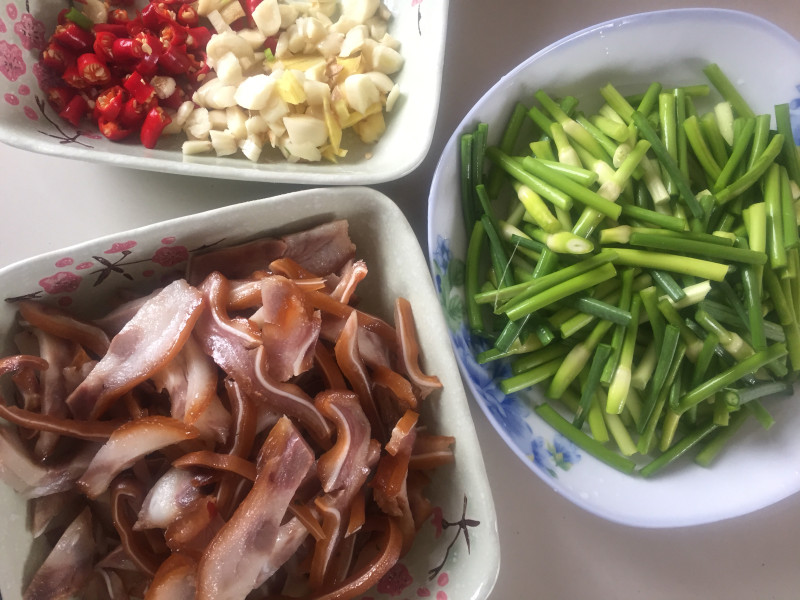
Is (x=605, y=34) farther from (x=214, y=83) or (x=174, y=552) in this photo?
(x=174, y=552)

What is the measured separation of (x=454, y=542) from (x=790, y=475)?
627mm

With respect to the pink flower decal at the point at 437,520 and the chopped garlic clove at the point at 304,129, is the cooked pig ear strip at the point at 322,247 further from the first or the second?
the pink flower decal at the point at 437,520

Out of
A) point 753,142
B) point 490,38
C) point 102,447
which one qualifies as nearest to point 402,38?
point 490,38

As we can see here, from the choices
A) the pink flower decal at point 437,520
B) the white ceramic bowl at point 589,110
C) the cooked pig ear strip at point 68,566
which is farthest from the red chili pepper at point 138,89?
the pink flower decal at point 437,520

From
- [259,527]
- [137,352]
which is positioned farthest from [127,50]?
[259,527]

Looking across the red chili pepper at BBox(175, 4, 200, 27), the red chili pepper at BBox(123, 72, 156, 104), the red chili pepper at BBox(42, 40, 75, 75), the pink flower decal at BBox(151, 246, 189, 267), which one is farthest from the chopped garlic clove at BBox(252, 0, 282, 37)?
the pink flower decal at BBox(151, 246, 189, 267)

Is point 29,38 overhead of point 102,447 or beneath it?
overhead

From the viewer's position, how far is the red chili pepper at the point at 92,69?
95cm

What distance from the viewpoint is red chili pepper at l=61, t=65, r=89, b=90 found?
962 millimetres

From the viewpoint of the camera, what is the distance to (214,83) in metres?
1.00

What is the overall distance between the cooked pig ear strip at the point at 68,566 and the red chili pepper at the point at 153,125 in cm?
61

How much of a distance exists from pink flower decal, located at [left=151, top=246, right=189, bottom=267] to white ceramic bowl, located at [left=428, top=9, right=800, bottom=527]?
0.40 m

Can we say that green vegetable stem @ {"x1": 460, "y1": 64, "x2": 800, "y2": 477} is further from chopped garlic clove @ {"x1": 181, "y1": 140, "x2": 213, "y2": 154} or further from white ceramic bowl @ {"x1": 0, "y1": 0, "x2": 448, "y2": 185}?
chopped garlic clove @ {"x1": 181, "y1": 140, "x2": 213, "y2": 154}

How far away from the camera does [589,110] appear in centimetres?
113
